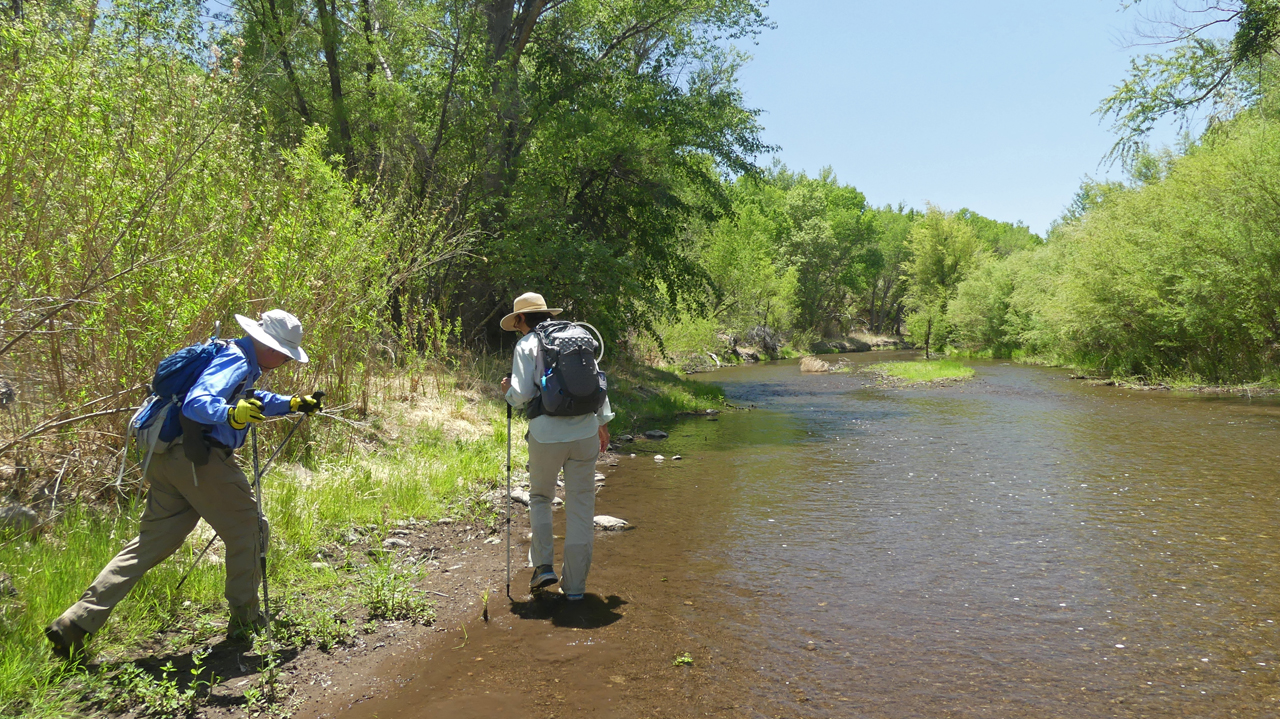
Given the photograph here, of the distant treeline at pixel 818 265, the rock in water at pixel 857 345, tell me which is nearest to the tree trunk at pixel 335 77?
the distant treeline at pixel 818 265

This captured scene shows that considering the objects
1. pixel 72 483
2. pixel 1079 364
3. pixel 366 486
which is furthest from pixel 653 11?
pixel 1079 364

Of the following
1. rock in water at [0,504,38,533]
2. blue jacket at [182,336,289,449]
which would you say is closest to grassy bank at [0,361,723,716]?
rock in water at [0,504,38,533]

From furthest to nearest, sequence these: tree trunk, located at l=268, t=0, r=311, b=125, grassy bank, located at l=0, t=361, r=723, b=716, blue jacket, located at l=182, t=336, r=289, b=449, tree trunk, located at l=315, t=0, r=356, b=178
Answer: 1. tree trunk, located at l=315, t=0, r=356, b=178
2. tree trunk, located at l=268, t=0, r=311, b=125
3. blue jacket, located at l=182, t=336, r=289, b=449
4. grassy bank, located at l=0, t=361, r=723, b=716

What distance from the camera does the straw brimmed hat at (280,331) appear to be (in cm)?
470

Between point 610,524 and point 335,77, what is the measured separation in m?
13.4

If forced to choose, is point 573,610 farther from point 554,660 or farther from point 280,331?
point 280,331

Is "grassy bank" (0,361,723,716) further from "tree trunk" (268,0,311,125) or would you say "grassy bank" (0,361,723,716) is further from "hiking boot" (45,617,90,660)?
"tree trunk" (268,0,311,125)

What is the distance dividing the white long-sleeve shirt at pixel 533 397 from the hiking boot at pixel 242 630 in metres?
2.25

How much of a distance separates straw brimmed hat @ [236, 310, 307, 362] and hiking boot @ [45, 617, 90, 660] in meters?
1.84

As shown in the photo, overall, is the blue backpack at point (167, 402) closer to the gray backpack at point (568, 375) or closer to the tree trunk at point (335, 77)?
the gray backpack at point (568, 375)

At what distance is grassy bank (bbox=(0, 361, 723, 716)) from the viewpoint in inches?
160

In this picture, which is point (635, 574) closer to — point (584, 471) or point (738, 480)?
point (584, 471)

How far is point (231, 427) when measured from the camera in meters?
4.43

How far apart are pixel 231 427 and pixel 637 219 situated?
16.0 metres
